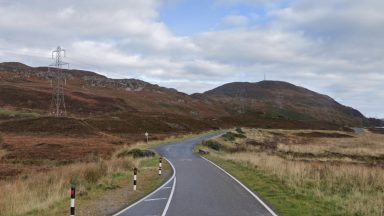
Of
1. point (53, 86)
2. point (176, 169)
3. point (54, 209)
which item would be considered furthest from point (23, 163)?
point (53, 86)

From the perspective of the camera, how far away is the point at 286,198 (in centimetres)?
1753

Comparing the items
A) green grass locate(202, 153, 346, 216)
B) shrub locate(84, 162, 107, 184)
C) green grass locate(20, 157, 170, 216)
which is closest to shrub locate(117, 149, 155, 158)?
green grass locate(20, 157, 170, 216)

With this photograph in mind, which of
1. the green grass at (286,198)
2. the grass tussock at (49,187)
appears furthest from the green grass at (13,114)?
the green grass at (286,198)

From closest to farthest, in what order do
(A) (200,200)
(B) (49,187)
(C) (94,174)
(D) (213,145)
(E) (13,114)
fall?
1. (A) (200,200)
2. (B) (49,187)
3. (C) (94,174)
4. (D) (213,145)
5. (E) (13,114)

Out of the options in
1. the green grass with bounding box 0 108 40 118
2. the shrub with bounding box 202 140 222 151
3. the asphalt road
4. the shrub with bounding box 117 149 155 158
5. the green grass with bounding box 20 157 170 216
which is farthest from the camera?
the green grass with bounding box 0 108 40 118

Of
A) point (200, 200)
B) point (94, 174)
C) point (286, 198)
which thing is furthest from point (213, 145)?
point (200, 200)

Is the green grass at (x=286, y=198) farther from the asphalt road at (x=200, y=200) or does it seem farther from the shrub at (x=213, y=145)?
the shrub at (x=213, y=145)

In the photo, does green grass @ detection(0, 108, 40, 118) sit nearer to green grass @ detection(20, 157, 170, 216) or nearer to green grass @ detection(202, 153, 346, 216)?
green grass @ detection(20, 157, 170, 216)

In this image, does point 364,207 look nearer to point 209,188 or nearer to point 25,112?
point 209,188

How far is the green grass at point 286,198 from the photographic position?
14647 mm

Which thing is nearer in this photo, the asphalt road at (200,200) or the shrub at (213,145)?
the asphalt road at (200,200)

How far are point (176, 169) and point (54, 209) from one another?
16319 millimetres

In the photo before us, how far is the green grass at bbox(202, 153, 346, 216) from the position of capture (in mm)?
14647

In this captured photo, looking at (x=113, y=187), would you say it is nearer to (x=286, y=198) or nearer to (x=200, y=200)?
(x=200, y=200)
